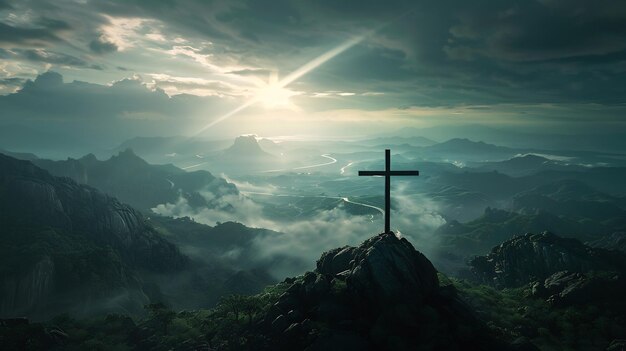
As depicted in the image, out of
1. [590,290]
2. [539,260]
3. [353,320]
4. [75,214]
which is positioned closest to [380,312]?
[353,320]

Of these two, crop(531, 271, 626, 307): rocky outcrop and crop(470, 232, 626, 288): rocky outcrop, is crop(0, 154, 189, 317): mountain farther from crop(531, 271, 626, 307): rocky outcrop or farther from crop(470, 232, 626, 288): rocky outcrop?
crop(470, 232, 626, 288): rocky outcrop

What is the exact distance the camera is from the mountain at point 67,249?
10162 centimetres

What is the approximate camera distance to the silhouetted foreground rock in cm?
2623

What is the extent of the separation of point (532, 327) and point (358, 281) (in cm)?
2020

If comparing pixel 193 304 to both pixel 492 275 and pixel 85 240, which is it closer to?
pixel 85 240

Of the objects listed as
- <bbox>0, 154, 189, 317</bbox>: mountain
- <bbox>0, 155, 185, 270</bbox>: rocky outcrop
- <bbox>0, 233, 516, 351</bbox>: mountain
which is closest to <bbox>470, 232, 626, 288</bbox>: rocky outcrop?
<bbox>0, 233, 516, 351</bbox>: mountain

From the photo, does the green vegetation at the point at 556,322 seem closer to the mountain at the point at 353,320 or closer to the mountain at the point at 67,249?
the mountain at the point at 353,320

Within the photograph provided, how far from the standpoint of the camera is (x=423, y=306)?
2873cm

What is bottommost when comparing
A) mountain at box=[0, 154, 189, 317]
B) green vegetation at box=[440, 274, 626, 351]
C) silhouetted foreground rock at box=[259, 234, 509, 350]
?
mountain at box=[0, 154, 189, 317]

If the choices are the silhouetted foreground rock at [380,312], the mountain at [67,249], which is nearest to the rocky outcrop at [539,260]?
the silhouetted foreground rock at [380,312]

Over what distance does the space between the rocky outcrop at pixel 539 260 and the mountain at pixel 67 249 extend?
389ft

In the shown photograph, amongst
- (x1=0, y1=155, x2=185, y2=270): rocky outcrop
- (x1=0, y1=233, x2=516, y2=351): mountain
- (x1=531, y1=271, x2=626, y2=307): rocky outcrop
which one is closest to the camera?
(x1=0, y1=233, x2=516, y2=351): mountain

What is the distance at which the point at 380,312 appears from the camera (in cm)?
2856

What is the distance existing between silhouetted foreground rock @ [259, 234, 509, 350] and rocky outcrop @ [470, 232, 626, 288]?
5294 centimetres
